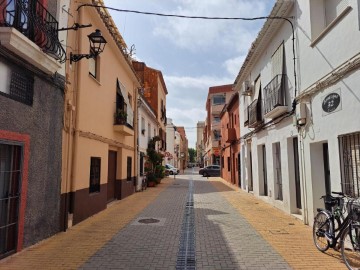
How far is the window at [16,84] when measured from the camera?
510 cm

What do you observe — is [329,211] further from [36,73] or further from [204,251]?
[36,73]

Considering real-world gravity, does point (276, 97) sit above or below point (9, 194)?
above

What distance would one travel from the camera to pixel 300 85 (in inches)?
316

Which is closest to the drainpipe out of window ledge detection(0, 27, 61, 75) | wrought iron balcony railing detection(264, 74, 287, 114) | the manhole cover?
wrought iron balcony railing detection(264, 74, 287, 114)

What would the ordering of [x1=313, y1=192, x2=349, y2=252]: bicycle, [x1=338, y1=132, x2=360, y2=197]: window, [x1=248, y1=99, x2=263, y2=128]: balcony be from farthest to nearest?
[x1=248, y1=99, x2=263, y2=128]: balcony, [x1=338, y1=132, x2=360, y2=197]: window, [x1=313, y1=192, x2=349, y2=252]: bicycle

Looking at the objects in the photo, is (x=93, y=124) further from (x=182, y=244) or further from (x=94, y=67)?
(x=182, y=244)

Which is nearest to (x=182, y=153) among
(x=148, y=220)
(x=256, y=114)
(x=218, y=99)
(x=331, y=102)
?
(x=218, y=99)

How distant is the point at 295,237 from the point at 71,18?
7445mm

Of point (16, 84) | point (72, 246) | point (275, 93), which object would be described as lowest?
point (72, 246)

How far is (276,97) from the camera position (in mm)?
9383

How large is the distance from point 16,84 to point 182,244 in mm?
4329

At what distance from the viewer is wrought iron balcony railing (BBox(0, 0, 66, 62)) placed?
5.10 metres

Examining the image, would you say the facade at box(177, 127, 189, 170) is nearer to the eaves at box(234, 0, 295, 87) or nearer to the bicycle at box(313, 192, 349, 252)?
the eaves at box(234, 0, 295, 87)

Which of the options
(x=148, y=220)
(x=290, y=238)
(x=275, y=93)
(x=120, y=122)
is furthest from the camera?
(x=120, y=122)
